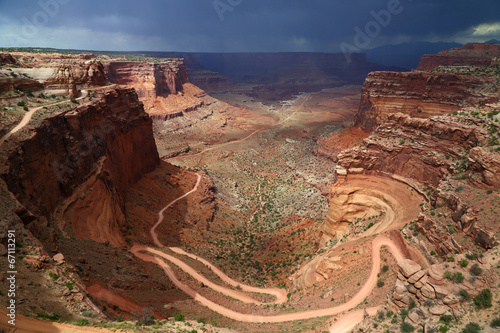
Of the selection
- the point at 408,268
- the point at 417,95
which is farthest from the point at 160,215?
the point at 417,95

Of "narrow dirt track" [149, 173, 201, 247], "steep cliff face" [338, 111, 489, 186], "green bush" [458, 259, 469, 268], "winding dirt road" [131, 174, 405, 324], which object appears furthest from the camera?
"narrow dirt track" [149, 173, 201, 247]

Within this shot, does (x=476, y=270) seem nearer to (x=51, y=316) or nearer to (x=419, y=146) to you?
(x=419, y=146)

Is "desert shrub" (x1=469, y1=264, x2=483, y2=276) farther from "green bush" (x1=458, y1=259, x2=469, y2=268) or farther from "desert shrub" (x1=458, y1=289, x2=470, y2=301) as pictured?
"desert shrub" (x1=458, y1=289, x2=470, y2=301)

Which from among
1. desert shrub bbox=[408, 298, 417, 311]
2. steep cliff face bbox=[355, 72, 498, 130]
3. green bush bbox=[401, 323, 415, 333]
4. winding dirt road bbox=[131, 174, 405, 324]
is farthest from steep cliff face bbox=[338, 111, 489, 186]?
steep cliff face bbox=[355, 72, 498, 130]

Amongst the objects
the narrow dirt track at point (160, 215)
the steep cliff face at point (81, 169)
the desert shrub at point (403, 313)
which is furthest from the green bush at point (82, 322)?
the narrow dirt track at point (160, 215)

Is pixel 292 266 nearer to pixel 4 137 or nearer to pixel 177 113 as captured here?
pixel 4 137

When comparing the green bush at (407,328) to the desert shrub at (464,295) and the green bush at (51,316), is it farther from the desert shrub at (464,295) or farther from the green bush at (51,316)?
the green bush at (51,316)

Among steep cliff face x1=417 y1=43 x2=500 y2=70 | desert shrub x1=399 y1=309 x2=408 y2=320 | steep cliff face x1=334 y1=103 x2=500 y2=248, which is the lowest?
desert shrub x1=399 y1=309 x2=408 y2=320

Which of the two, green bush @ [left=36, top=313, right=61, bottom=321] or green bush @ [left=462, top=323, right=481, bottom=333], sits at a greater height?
green bush @ [left=462, top=323, right=481, bottom=333]
